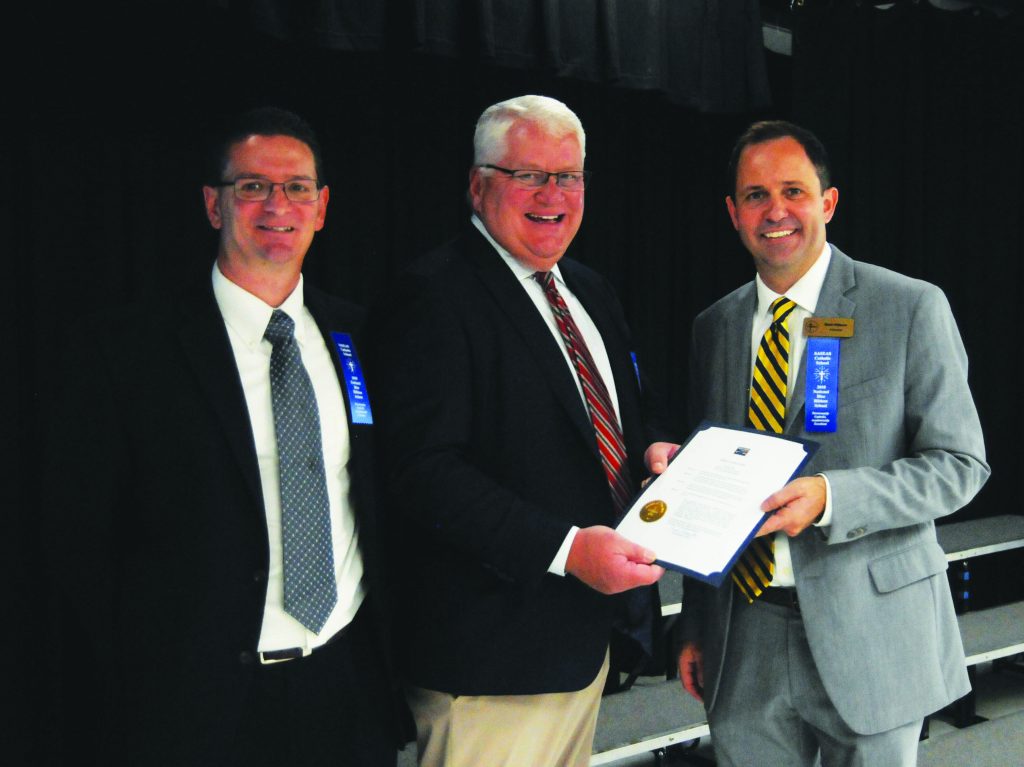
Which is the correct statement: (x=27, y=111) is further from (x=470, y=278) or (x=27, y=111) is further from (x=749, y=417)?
(x=749, y=417)

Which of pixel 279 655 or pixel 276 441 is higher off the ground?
pixel 276 441

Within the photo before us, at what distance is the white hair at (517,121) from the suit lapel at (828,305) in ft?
2.00

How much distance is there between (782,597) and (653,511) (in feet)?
1.24

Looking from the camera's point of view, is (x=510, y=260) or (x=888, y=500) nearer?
(x=888, y=500)

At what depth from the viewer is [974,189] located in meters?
5.08

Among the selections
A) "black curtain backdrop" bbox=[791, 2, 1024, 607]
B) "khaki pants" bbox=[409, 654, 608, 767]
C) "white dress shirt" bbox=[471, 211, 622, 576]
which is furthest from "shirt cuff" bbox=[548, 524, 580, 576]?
"black curtain backdrop" bbox=[791, 2, 1024, 607]

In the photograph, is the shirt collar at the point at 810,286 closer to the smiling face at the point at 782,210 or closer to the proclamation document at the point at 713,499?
the smiling face at the point at 782,210

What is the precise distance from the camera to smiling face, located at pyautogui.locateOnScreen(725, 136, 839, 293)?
1956 millimetres

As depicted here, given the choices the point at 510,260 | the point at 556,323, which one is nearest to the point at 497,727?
the point at 556,323

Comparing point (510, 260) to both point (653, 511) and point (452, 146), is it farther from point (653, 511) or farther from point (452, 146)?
point (452, 146)

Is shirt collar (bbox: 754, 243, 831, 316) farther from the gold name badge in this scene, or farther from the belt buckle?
the belt buckle

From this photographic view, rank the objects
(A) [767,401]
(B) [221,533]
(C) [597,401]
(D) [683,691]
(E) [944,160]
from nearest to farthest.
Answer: (B) [221,533], (C) [597,401], (A) [767,401], (D) [683,691], (E) [944,160]

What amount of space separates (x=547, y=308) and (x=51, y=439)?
3.13ft

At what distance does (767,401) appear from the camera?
196 centimetres
